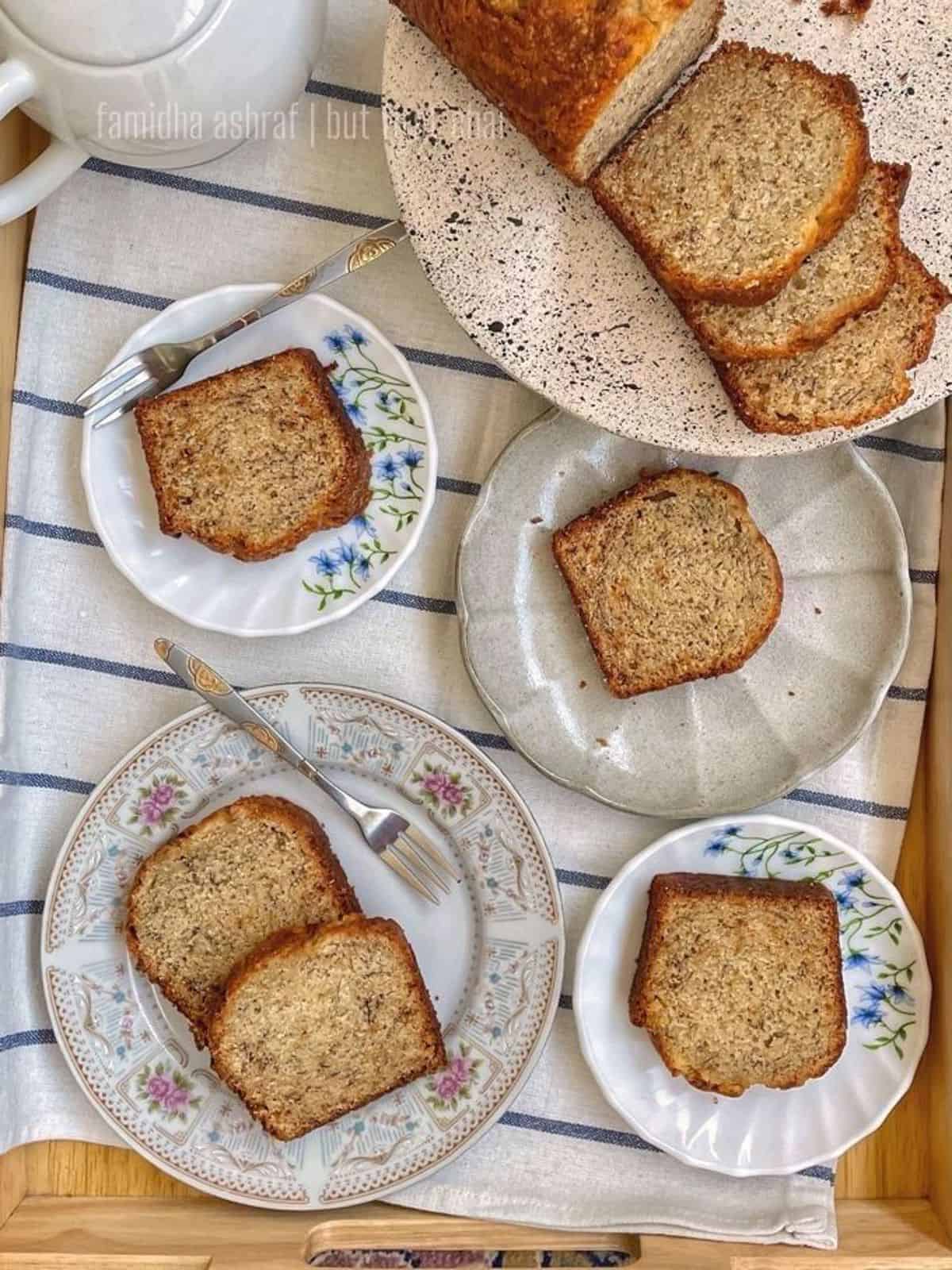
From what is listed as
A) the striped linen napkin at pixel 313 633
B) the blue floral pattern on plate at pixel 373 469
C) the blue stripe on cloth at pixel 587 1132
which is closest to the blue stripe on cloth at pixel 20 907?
the striped linen napkin at pixel 313 633

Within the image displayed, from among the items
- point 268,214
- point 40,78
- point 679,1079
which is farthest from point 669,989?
point 40,78

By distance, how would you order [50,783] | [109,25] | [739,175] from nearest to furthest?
[109,25]
[739,175]
[50,783]

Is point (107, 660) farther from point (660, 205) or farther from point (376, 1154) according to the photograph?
point (660, 205)

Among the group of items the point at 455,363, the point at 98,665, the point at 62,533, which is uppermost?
the point at 455,363

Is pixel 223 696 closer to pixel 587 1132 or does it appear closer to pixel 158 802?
pixel 158 802

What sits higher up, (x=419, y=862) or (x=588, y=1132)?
(x=419, y=862)

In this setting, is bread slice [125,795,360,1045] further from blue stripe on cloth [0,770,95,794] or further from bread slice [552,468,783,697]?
bread slice [552,468,783,697]

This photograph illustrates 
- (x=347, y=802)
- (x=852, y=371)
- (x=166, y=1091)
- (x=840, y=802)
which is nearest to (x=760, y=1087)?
(x=840, y=802)
